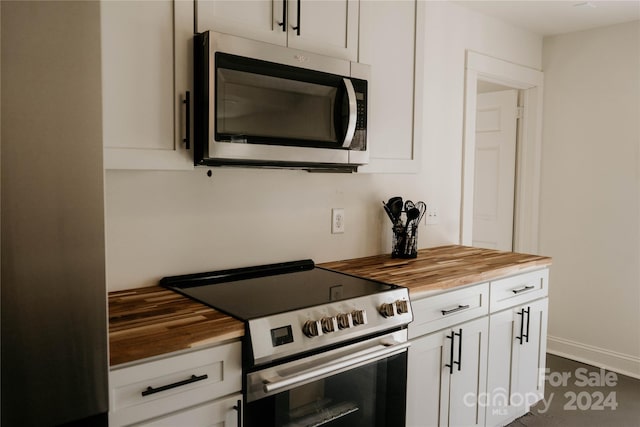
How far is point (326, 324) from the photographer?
66.4 inches

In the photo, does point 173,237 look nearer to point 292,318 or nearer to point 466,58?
point 292,318

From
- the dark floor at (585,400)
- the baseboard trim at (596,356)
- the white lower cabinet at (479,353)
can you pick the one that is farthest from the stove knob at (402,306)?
the baseboard trim at (596,356)

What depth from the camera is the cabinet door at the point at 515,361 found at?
2529mm

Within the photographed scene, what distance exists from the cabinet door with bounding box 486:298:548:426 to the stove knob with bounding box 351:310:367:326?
3.08ft

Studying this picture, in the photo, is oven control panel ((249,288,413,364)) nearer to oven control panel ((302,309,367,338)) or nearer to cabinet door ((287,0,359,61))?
oven control panel ((302,309,367,338))

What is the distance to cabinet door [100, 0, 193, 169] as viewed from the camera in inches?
62.1

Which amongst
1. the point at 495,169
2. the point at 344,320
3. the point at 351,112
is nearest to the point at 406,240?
the point at 351,112

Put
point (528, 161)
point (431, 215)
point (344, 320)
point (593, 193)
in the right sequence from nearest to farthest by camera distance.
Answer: point (344, 320)
point (431, 215)
point (593, 193)
point (528, 161)

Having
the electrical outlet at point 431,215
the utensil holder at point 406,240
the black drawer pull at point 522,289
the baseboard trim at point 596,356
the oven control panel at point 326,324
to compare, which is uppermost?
the electrical outlet at point 431,215

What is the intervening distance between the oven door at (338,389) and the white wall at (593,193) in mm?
2230

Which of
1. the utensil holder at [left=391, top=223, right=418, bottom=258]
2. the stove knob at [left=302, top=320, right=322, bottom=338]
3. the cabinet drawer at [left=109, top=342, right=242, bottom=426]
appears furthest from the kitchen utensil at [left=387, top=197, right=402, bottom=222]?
the cabinet drawer at [left=109, top=342, right=242, bottom=426]

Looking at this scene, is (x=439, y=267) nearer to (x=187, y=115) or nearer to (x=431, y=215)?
(x=431, y=215)

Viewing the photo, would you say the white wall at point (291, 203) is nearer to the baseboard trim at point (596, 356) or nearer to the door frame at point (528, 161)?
the door frame at point (528, 161)

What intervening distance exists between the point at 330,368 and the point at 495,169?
2.74m
